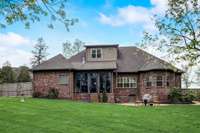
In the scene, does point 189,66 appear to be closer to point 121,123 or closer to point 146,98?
point 121,123

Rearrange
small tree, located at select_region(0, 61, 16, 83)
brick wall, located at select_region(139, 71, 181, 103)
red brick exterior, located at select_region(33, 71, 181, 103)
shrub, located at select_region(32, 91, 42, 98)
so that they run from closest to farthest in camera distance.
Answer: brick wall, located at select_region(139, 71, 181, 103) < red brick exterior, located at select_region(33, 71, 181, 103) < shrub, located at select_region(32, 91, 42, 98) < small tree, located at select_region(0, 61, 16, 83)

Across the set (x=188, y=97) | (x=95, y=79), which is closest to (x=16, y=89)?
(x=95, y=79)

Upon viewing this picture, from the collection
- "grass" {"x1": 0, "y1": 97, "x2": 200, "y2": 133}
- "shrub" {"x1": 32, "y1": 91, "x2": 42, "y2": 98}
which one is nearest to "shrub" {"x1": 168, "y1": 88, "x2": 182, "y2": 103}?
"shrub" {"x1": 32, "y1": 91, "x2": 42, "y2": 98}

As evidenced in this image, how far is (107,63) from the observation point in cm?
4341

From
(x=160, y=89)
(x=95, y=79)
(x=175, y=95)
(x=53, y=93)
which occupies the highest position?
(x=95, y=79)

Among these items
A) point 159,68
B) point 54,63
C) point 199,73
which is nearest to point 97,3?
point 199,73

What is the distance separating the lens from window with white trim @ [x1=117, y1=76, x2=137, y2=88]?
42.7 metres

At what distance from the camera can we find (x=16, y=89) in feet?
152

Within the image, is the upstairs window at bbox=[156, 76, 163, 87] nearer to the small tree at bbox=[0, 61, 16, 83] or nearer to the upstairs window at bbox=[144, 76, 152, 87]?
the upstairs window at bbox=[144, 76, 152, 87]

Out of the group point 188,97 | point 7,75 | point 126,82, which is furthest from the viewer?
point 7,75

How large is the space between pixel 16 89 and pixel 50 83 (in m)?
5.70

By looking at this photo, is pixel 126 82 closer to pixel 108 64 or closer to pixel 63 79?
pixel 108 64

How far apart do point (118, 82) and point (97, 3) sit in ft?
93.4

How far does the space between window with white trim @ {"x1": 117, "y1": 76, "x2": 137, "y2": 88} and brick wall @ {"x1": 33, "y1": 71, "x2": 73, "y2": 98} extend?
5003mm
